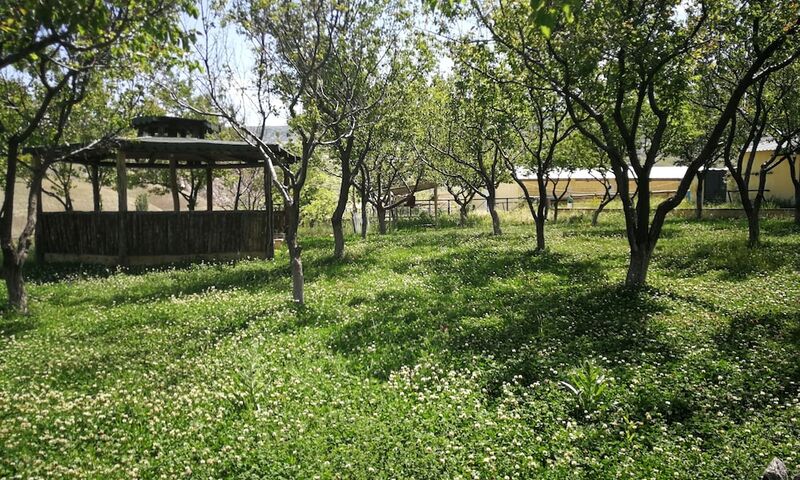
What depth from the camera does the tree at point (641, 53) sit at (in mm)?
9641

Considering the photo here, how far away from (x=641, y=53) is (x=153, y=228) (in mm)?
16045

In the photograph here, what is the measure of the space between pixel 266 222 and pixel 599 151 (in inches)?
646

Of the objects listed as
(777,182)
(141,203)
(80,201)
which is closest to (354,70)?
(141,203)

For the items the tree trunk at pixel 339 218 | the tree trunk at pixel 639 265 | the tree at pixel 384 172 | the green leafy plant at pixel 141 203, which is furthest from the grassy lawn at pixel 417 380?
the green leafy plant at pixel 141 203

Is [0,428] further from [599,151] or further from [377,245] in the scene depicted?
[599,151]

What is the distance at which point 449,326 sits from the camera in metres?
8.92

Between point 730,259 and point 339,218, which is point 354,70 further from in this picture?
point 730,259

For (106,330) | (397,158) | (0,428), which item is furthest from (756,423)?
(397,158)

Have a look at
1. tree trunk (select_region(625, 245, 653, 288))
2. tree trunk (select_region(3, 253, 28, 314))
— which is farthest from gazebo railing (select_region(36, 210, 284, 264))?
tree trunk (select_region(625, 245, 653, 288))

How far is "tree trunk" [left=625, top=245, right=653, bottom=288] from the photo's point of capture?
10.8 metres

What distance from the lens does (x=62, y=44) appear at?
4.93 meters

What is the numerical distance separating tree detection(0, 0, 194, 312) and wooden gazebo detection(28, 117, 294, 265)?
339 centimetres

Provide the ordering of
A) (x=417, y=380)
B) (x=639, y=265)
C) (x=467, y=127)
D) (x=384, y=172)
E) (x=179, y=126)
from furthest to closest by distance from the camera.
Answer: (x=384, y=172) < (x=179, y=126) < (x=467, y=127) < (x=639, y=265) < (x=417, y=380)

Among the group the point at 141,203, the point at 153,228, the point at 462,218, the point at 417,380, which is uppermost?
the point at 141,203
